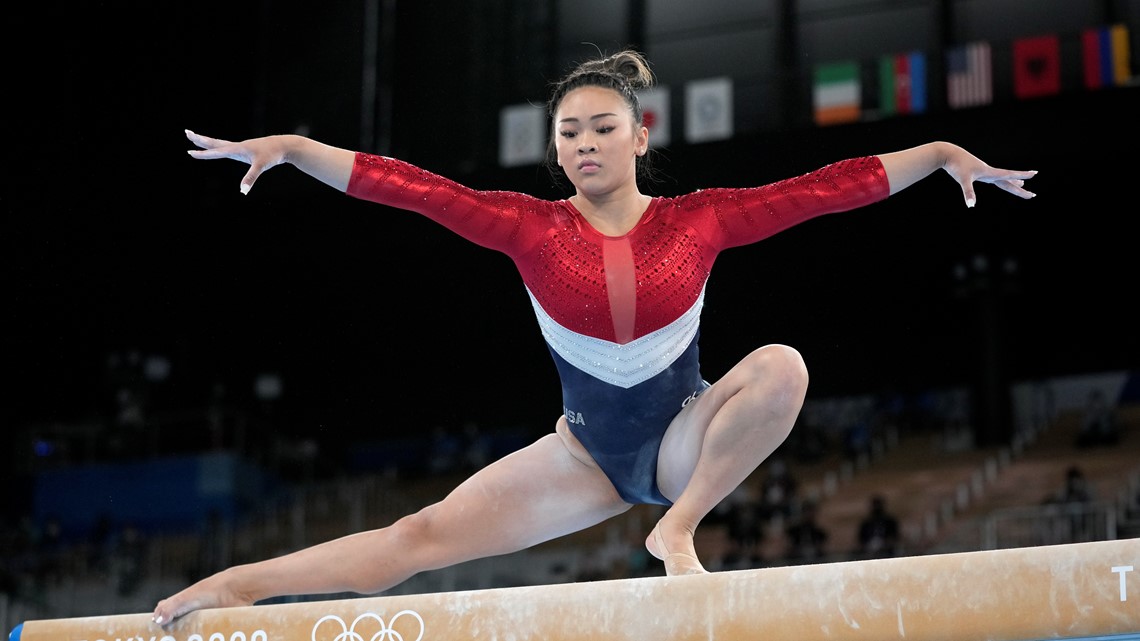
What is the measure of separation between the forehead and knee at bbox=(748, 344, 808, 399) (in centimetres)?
72

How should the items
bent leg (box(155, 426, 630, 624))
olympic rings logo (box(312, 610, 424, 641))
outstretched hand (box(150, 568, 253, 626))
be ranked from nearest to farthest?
1. olympic rings logo (box(312, 610, 424, 641))
2. outstretched hand (box(150, 568, 253, 626))
3. bent leg (box(155, 426, 630, 624))

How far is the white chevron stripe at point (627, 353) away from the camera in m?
2.91

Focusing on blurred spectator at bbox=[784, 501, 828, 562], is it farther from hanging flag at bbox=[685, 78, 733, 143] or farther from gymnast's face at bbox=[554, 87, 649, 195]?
gymnast's face at bbox=[554, 87, 649, 195]

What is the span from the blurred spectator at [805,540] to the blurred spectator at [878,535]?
0.31 meters

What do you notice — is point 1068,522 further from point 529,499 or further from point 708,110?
point 529,499

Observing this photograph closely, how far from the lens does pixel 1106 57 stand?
9320 millimetres

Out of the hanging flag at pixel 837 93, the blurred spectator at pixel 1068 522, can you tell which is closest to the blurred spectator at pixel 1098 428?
the blurred spectator at pixel 1068 522

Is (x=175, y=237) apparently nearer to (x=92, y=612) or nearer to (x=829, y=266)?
(x=92, y=612)

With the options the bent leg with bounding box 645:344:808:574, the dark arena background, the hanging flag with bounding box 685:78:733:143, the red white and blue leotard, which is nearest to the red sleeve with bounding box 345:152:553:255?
the red white and blue leotard

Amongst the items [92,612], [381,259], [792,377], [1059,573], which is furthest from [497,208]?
[381,259]

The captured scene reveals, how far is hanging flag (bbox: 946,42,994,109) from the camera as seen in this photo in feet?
31.5

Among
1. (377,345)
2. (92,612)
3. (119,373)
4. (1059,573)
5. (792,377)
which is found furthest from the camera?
(377,345)

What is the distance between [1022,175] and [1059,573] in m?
1.11

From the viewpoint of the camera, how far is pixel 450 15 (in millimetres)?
11484
